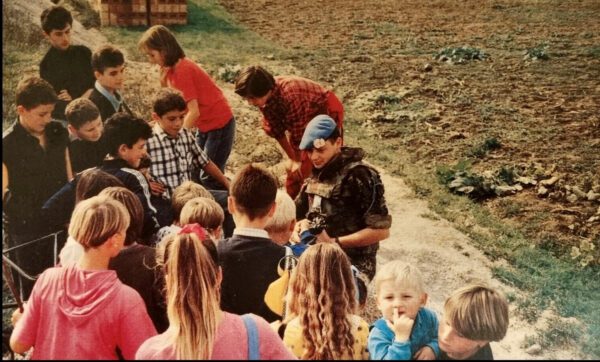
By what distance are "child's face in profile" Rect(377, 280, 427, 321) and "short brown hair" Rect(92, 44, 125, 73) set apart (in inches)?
95.7

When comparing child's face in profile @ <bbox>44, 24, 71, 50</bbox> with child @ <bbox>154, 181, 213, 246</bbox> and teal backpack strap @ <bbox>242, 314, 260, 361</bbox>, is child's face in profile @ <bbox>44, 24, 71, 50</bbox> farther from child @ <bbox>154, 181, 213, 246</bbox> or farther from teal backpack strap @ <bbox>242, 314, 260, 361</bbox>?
teal backpack strap @ <bbox>242, 314, 260, 361</bbox>

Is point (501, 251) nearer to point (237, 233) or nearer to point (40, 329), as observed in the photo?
point (237, 233)

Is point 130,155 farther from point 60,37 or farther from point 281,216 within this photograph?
point 60,37

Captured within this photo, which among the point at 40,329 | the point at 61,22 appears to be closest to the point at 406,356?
the point at 40,329

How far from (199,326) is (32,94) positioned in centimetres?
189

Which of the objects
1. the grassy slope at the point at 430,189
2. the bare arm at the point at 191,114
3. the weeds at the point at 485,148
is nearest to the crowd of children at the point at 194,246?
the bare arm at the point at 191,114

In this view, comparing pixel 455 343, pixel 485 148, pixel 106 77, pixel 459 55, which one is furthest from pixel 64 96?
Answer: pixel 459 55

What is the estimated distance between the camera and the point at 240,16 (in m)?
8.15

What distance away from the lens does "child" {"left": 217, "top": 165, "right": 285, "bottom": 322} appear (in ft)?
8.11

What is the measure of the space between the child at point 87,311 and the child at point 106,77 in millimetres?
2026

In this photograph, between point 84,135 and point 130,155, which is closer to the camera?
point 130,155

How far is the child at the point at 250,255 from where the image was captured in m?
2.47

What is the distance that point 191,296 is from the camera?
1.94 meters

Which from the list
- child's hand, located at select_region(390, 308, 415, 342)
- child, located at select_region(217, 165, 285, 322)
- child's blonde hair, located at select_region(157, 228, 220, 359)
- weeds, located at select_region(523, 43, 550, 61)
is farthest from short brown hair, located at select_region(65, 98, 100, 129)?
weeds, located at select_region(523, 43, 550, 61)
